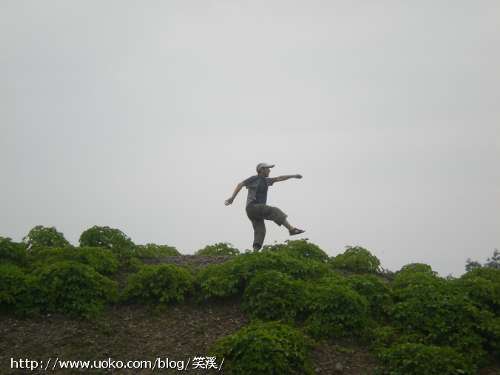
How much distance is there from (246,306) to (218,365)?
1.51 metres

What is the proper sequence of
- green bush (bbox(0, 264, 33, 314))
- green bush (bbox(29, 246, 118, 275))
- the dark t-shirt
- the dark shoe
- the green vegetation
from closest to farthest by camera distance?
1. the green vegetation
2. green bush (bbox(0, 264, 33, 314))
3. green bush (bbox(29, 246, 118, 275))
4. the dark shoe
5. the dark t-shirt

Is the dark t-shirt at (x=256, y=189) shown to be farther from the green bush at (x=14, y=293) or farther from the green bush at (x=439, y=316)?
the green bush at (x=14, y=293)

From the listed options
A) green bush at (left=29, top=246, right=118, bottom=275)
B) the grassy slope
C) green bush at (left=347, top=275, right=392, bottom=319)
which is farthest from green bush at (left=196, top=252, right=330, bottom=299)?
green bush at (left=29, top=246, right=118, bottom=275)

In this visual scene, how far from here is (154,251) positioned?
12102mm

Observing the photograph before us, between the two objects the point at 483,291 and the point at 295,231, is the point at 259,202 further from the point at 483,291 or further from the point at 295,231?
the point at 483,291

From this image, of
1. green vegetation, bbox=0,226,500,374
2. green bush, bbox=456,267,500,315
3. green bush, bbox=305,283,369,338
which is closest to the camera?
green vegetation, bbox=0,226,500,374

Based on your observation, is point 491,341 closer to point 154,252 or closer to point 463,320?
point 463,320

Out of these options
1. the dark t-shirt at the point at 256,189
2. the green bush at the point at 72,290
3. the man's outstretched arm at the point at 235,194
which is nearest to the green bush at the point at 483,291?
the dark t-shirt at the point at 256,189

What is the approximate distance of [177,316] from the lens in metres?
8.98

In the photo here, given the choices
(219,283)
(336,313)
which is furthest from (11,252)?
(336,313)

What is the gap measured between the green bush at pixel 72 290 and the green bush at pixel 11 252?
4.30 ft

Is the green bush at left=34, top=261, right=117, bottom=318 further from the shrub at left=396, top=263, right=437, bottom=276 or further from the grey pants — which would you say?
the shrub at left=396, top=263, right=437, bottom=276

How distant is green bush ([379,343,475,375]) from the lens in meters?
7.28

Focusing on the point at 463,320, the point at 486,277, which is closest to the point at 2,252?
the point at 463,320
